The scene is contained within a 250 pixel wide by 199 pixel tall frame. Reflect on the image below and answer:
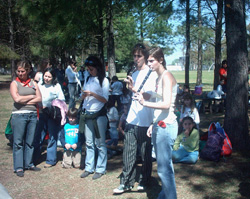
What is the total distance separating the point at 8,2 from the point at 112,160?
2205cm

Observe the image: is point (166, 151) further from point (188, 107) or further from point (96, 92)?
point (188, 107)

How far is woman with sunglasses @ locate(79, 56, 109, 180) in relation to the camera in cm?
429

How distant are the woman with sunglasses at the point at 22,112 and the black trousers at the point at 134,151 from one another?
1719 millimetres

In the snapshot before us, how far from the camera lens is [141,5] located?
23.0ft

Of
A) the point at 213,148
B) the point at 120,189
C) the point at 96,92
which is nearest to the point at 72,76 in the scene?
the point at 96,92

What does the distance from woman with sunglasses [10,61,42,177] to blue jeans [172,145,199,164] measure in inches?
96.5

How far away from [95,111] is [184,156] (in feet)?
6.01

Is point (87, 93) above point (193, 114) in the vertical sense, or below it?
above

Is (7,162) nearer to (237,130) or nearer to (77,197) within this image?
(77,197)

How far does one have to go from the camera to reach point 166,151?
3.10m

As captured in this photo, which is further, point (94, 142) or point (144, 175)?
point (94, 142)

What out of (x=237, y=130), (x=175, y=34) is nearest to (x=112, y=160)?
(x=237, y=130)

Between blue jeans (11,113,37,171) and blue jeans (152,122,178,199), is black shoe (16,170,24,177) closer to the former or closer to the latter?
blue jeans (11,113,37,171)

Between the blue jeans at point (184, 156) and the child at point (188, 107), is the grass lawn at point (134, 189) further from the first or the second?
the child at point (188, 107)
